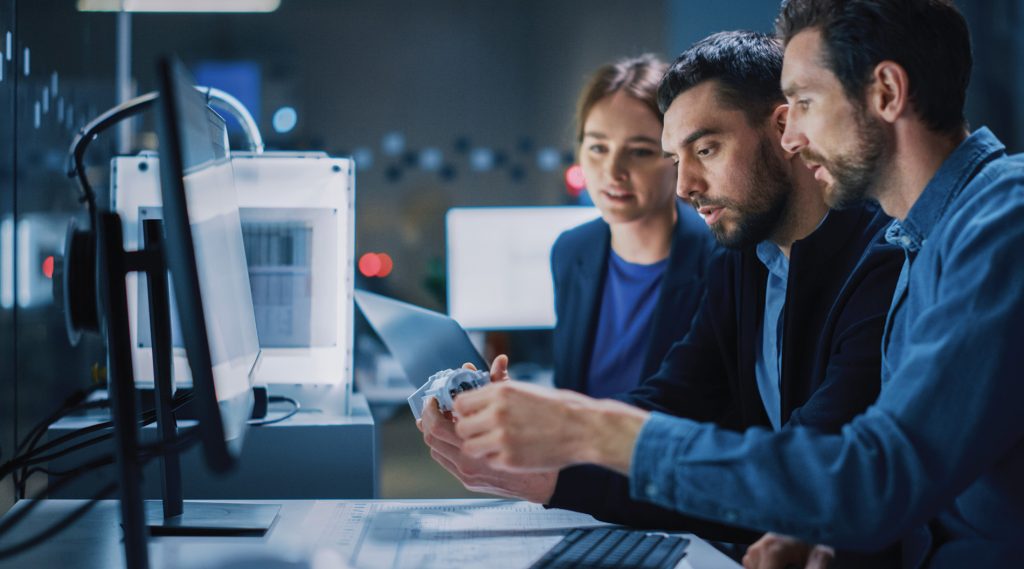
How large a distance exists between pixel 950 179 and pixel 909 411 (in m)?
0.31

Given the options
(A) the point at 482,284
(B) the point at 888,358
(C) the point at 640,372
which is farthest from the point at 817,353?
(A) the point at 482,284

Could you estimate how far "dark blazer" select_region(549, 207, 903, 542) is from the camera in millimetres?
1224

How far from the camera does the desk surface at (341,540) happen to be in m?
1.04

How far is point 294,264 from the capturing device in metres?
1.89

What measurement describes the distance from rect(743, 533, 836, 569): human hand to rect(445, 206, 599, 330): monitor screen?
222 centimetres

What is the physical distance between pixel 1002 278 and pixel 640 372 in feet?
4.40

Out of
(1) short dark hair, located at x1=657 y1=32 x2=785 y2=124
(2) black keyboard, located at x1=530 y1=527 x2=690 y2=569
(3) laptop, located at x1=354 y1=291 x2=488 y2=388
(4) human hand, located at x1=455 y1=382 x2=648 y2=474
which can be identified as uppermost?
(1) short dark hair, located at x1=657 y1=32 x2=785 y2=124

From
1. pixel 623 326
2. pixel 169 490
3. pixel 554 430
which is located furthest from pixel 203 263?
pixel 623 326

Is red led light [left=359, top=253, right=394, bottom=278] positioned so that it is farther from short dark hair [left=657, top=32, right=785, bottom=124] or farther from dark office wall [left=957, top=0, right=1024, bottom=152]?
short dark hair [left=657, top=32, right=785, bottom=124]

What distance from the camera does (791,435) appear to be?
2.79ft

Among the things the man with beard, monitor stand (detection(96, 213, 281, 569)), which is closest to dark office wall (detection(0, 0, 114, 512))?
monitor stand (detection(96, 213, 281, 569))

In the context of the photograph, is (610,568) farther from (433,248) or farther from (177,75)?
(433,248)

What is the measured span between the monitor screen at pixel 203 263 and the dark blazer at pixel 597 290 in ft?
3.81

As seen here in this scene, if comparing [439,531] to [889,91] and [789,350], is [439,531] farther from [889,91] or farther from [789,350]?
[889,91]
